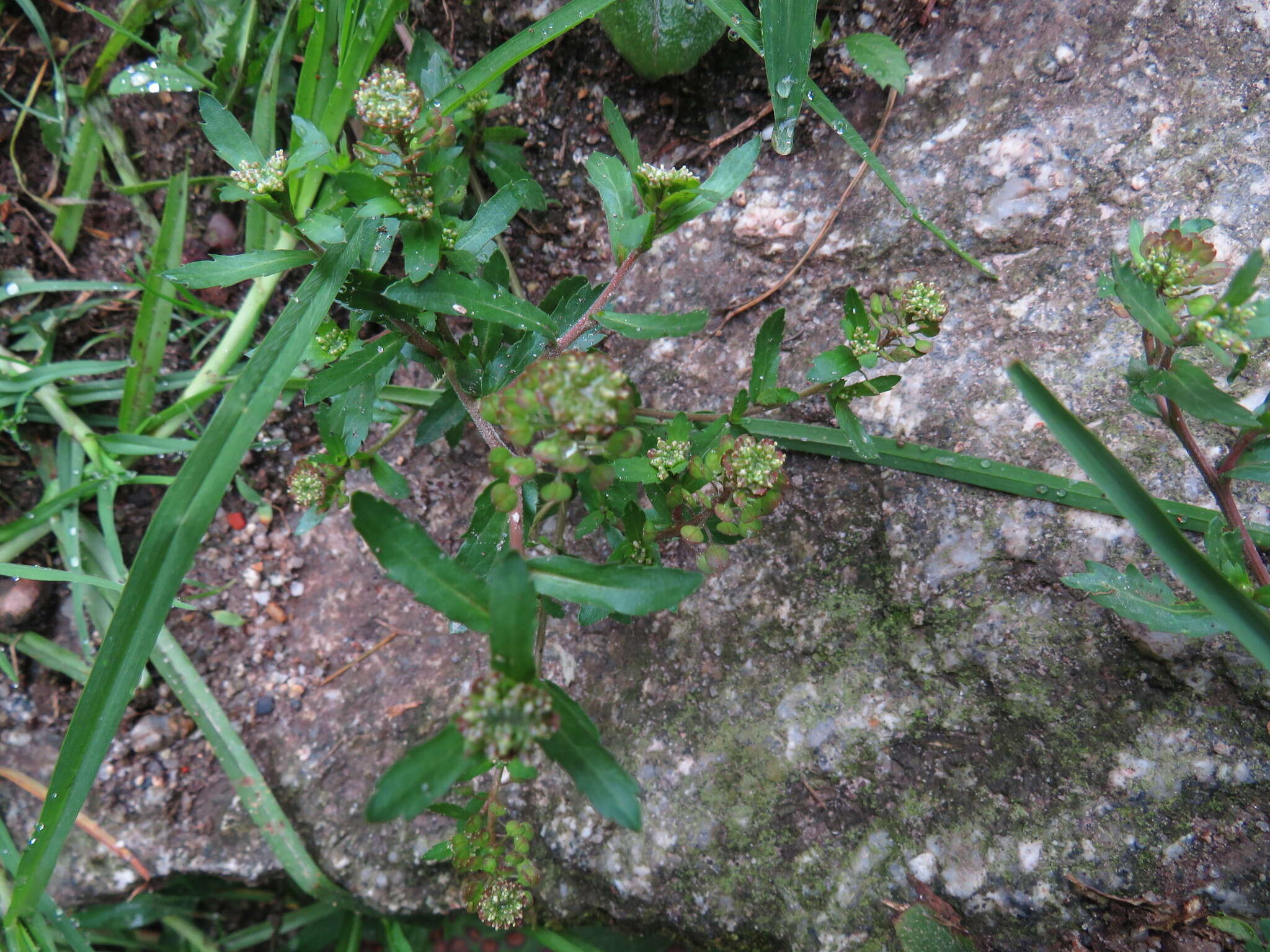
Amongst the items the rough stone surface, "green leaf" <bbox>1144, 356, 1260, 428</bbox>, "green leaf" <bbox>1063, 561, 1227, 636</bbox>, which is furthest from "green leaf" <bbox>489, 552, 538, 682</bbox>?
"green leaf" <bbox>1144, 356, 1260, 428</bbox>

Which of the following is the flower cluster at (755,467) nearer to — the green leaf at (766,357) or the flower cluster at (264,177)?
the green leaf at (766,357)

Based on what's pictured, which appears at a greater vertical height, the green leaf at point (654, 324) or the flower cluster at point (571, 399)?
the green leaf at point (654, 324)

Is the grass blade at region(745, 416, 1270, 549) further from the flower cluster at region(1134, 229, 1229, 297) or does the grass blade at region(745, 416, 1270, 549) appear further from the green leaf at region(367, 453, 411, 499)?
the green leaf at region(367, 453, 411, 499)

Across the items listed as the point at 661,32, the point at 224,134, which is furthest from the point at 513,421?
the point at 661,32

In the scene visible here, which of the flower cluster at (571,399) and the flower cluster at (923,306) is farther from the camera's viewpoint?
the flower cluster at (923,306)

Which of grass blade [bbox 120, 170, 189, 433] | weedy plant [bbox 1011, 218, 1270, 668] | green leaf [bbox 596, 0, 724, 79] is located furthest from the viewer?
grass blade [bbox 120, 170, 189, 433]

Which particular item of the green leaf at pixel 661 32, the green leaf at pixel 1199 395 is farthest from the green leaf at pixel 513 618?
the green leaf at pixel 661 32

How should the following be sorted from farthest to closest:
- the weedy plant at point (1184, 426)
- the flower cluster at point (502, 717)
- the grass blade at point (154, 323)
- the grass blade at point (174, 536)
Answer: the grass blade at point (154, 323) < the grass blade at point (174, 536) < the weedy plant at point (1184, 426) < the flower cluster at point (502, 717)
